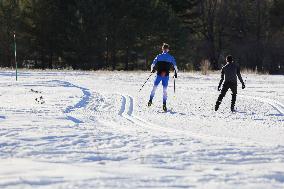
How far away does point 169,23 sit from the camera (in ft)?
154

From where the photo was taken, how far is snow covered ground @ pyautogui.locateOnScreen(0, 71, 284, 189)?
6090mm

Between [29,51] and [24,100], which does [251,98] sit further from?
[29,51]

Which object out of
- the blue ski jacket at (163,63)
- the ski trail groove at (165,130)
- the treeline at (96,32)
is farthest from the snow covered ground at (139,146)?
the treeline at (96,32)

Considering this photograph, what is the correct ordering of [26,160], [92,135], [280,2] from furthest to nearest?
1. [280,2]
2. [92,135]
3. [26,160]

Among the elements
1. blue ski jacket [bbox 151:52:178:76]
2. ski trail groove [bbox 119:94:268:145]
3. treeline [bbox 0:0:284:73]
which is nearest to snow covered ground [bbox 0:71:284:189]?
ski trail groove [bbox 119:94:268:145]

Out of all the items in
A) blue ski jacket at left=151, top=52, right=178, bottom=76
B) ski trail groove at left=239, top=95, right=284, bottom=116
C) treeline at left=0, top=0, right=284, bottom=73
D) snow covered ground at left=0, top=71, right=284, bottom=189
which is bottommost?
snow covered ground at left=0, top=71, right=284, bottom=189

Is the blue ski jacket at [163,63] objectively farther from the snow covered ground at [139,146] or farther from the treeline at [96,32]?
the treeline at [96,32]

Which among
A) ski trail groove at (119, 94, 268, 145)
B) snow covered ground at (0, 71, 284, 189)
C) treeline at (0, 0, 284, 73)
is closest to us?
snow covered ground at (0, 71, 284, 189)

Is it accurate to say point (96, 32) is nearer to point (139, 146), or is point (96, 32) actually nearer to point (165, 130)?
point (165, 130)

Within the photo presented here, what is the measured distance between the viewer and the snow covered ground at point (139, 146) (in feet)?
20.0

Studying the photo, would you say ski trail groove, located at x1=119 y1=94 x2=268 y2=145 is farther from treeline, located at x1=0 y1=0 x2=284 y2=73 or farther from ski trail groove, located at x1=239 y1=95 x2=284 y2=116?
treeline, located at x1=0 y1=0 x2=284 y2=73

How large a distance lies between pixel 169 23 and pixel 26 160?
4077 cm

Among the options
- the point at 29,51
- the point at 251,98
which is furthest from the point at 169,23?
A: the point at 251,98

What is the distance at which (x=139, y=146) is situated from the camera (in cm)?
819
